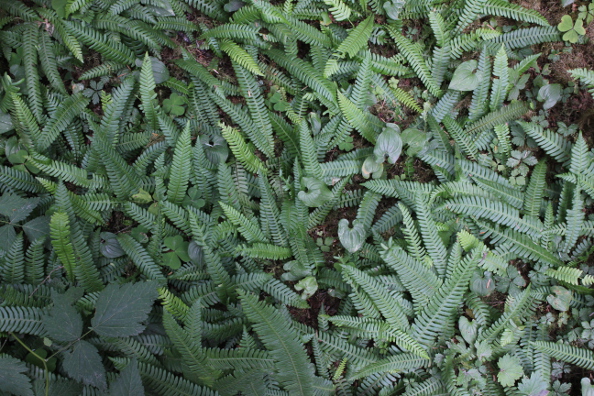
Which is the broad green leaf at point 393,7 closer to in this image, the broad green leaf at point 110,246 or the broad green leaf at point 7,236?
the broad green leaf at point 110,246

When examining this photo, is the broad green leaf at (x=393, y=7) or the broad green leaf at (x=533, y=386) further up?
the broad green leaf at (x=393, y=7)

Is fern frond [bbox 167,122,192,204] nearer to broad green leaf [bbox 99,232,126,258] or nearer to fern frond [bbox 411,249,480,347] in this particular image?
Result: broad green leaf [bbox 99,232,126,258]

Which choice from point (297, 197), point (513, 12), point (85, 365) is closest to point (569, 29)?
point (513, 12)

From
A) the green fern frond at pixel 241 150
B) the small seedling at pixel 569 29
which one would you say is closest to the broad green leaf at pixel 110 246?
the green fern frond at pixel 241 150

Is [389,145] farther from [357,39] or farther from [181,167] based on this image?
[181,167]

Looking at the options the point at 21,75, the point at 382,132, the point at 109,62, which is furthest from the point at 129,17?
the point at 382,132

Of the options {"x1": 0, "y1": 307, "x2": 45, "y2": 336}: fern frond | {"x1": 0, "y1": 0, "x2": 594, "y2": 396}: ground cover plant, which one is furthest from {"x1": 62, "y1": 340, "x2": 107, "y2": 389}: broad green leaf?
{"x1": 0, "y1": 307, "x2": 45, "y2": 336}: fern frond
